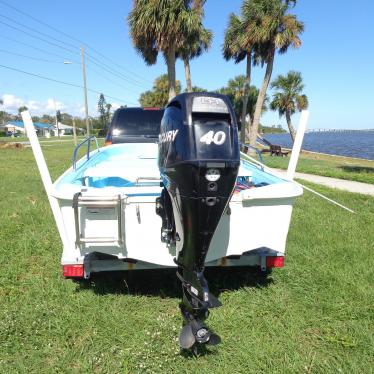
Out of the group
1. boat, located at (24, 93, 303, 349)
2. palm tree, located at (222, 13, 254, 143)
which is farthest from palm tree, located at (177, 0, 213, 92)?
boat, located at (24, 93, 303, 349)

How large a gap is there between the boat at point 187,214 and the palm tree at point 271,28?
18516mm

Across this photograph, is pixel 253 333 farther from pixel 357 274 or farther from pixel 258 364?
pixel 357 274

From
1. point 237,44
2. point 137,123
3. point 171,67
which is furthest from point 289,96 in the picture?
point 137,123

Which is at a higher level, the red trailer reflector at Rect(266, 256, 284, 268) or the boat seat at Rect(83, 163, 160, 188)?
the boat seat at Rect(83, 163, 160, 188)

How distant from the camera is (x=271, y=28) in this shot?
20.5 metres

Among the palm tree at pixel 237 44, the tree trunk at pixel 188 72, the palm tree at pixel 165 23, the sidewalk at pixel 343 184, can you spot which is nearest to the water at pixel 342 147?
the palm tree at pixel 237 44

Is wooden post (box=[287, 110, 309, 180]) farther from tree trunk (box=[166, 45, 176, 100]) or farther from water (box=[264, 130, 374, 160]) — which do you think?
water (box=[264, 130, 374, 160])

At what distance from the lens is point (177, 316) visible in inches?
115

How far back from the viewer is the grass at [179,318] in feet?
7.77

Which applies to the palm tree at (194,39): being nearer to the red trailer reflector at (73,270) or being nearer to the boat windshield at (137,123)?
the boat windshield at (137,123)

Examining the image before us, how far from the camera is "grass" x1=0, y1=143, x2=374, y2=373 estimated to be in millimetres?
2367

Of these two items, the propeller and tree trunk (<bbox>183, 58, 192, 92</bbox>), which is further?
tree trunk (<bbox>183, 58, 192, 92</bbox>)

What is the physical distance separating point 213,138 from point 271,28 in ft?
68.5

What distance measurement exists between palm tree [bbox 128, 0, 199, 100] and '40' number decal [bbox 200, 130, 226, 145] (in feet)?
46.8
